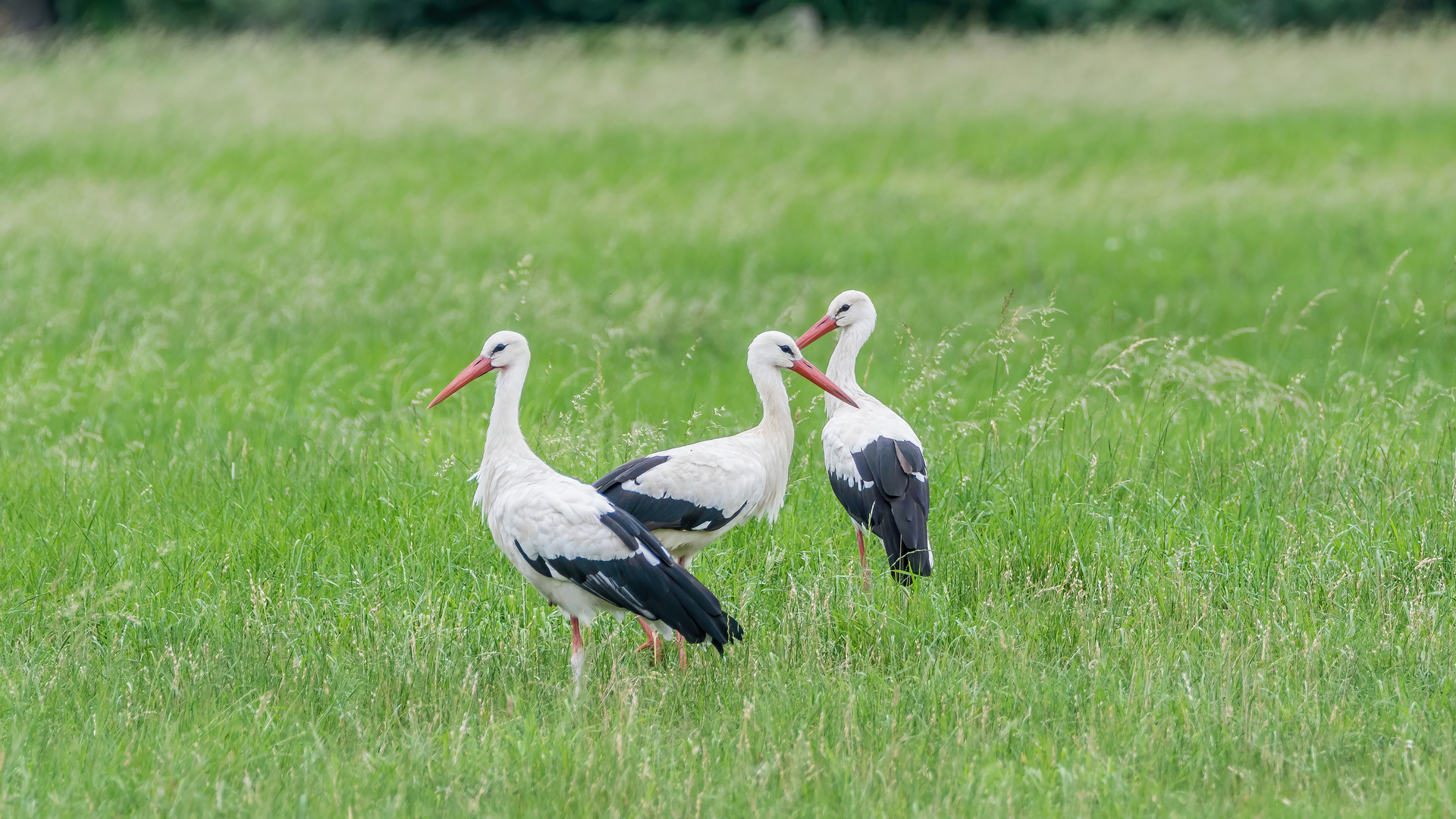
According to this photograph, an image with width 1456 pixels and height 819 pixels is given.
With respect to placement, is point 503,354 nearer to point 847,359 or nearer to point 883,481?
point 883,481

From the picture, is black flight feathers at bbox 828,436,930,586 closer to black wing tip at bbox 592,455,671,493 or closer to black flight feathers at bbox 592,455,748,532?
black flight feathers at bbox 592,455,748,532

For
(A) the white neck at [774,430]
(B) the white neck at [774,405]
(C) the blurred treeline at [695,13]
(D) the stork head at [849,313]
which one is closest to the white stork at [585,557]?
(A) the white neck at [774,430]

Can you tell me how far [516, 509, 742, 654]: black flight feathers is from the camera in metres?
4.10

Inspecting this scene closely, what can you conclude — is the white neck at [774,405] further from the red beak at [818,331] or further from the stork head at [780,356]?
the red beak at [818,331]

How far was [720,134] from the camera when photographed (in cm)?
1692

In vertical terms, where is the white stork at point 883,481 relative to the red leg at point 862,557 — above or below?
above

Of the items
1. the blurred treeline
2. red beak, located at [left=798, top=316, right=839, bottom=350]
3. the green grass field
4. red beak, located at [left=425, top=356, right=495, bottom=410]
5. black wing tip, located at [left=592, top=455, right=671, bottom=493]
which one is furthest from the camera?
the blurred treeline

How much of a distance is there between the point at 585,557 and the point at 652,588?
22cm

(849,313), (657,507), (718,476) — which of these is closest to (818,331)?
(849,313)

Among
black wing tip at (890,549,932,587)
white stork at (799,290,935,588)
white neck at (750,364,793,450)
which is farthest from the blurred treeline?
black wing tip at (890,549,932,587)

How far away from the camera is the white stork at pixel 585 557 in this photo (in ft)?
13.5

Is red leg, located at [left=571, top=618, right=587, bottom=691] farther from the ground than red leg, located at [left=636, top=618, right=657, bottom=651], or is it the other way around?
red leg, located at [left=571, top=618, right=587, bottom=691]

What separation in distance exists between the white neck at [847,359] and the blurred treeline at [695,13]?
27.2m

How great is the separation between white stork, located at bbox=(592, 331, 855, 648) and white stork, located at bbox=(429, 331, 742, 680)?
0.33 meters
